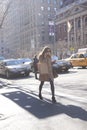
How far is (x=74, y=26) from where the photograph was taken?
7519cm

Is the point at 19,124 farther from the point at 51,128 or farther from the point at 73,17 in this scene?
the point at 73,17

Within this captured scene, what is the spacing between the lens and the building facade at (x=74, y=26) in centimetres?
6946

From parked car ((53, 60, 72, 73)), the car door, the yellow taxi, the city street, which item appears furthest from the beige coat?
the yellow taxi

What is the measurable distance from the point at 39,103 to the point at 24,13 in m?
114

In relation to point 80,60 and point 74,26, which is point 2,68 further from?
point 74,26

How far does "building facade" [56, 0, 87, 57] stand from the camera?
69.5 metres

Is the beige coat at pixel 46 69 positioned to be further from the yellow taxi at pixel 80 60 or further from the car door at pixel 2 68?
the yellow taxi at pixel 80 60

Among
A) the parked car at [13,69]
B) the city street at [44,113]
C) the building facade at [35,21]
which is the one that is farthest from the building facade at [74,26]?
the city street at [44,113]

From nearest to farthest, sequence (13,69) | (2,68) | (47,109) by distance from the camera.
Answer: (47,109)
(13,69)
(2,68)

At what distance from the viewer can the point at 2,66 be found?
2552 centimetres

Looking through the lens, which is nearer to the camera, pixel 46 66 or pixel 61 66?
pixel 46 66

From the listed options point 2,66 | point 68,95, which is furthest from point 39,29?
point 68,95

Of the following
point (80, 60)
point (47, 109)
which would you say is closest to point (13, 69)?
point (80, 60)

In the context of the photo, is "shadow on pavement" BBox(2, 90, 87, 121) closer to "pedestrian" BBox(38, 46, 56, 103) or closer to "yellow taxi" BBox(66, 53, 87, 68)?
"pedestrian" BBox(38, 46, 56, 103)
